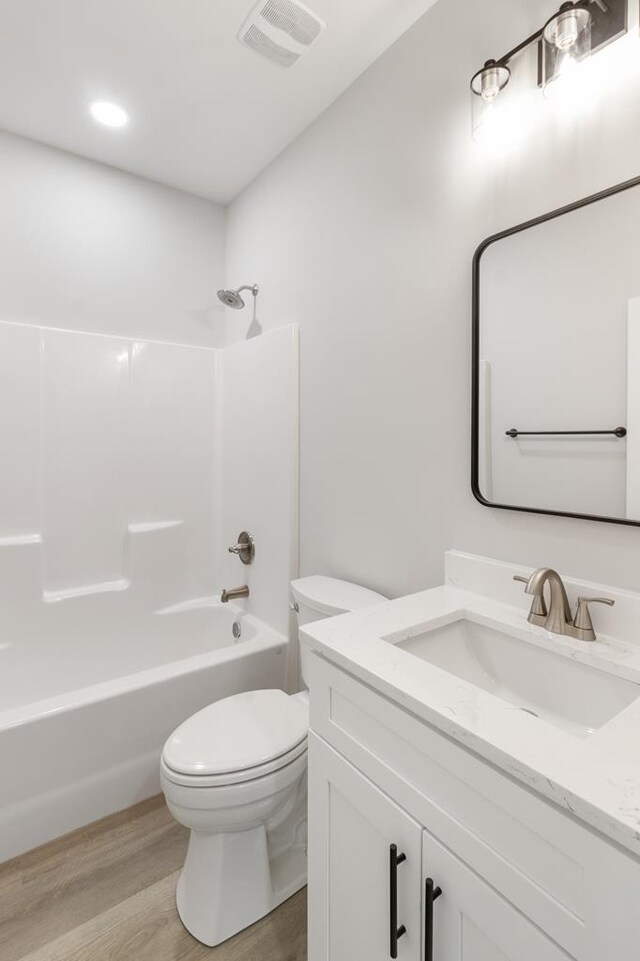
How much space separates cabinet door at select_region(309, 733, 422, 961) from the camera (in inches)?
30.2

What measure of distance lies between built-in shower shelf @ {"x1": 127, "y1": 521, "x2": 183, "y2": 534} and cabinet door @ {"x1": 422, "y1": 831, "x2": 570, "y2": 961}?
194cm

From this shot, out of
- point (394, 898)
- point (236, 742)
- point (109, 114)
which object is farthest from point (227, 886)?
point (109, 114)

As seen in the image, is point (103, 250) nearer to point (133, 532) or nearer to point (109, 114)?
point (109, 114)

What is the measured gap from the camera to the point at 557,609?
1.00 m

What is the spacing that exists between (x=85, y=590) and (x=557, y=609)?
2024mm

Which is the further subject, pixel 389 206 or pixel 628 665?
pixel 389 206

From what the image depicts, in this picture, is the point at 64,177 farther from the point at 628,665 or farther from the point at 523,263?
the point at 628,665

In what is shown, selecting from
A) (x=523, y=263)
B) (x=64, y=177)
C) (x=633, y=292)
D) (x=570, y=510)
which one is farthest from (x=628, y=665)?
(x=64, y=177)

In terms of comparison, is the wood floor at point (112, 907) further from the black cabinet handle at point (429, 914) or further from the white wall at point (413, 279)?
the white wall at point (413, 279)

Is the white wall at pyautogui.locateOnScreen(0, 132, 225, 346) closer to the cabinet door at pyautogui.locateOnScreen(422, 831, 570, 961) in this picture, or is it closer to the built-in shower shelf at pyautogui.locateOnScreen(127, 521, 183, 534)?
the built-in shower shelf at pyautogui.locateOnScreen(127, 521, 183, 534)

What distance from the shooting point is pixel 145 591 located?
2.33m

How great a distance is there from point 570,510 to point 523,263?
24.4 inches

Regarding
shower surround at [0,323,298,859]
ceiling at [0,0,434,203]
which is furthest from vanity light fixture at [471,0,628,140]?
shower surround at [0,323,298,859]

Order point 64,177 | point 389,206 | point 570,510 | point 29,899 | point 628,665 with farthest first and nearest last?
point 64,177 < point 389,206 < point 29,899 < point 570,510 < point 628,665
